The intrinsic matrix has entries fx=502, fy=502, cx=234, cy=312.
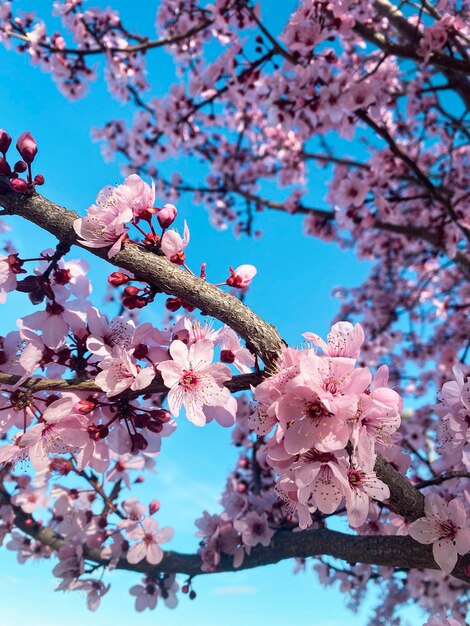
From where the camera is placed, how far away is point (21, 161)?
2.02 meters

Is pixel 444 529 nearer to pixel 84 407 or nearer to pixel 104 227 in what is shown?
pixel 84 407

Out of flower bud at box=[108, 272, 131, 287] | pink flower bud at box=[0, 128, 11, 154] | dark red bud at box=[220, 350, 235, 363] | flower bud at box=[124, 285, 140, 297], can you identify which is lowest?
dark red bud at box=[220, 350, 235, 363]

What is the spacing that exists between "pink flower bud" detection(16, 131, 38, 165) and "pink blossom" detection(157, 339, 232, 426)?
3.14 feet

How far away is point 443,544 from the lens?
2145 millimetres

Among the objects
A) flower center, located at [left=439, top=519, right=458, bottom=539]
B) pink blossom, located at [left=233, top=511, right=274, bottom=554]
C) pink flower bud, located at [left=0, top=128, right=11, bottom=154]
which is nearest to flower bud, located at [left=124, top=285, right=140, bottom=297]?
pink flower bud, located at [left=0, top=128, right=11, bottom=154]

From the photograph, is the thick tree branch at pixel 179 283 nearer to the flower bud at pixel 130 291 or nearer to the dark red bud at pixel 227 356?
the flower bud at pixel 130 291

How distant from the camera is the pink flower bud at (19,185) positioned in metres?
1.92

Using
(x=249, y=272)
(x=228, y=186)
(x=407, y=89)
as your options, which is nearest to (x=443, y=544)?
(x=249, y=272)

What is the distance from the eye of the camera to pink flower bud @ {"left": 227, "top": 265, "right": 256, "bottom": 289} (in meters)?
2.04

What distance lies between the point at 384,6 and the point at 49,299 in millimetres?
4684

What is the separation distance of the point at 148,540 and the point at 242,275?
8.13 ft

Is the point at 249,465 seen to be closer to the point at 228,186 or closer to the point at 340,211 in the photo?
the point at 340,211

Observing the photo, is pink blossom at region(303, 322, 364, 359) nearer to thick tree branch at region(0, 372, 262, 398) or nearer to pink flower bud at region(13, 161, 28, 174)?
thick tree branch at region(0, 372, 262, 398)

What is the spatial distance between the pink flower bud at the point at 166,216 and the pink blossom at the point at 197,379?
47 cm
